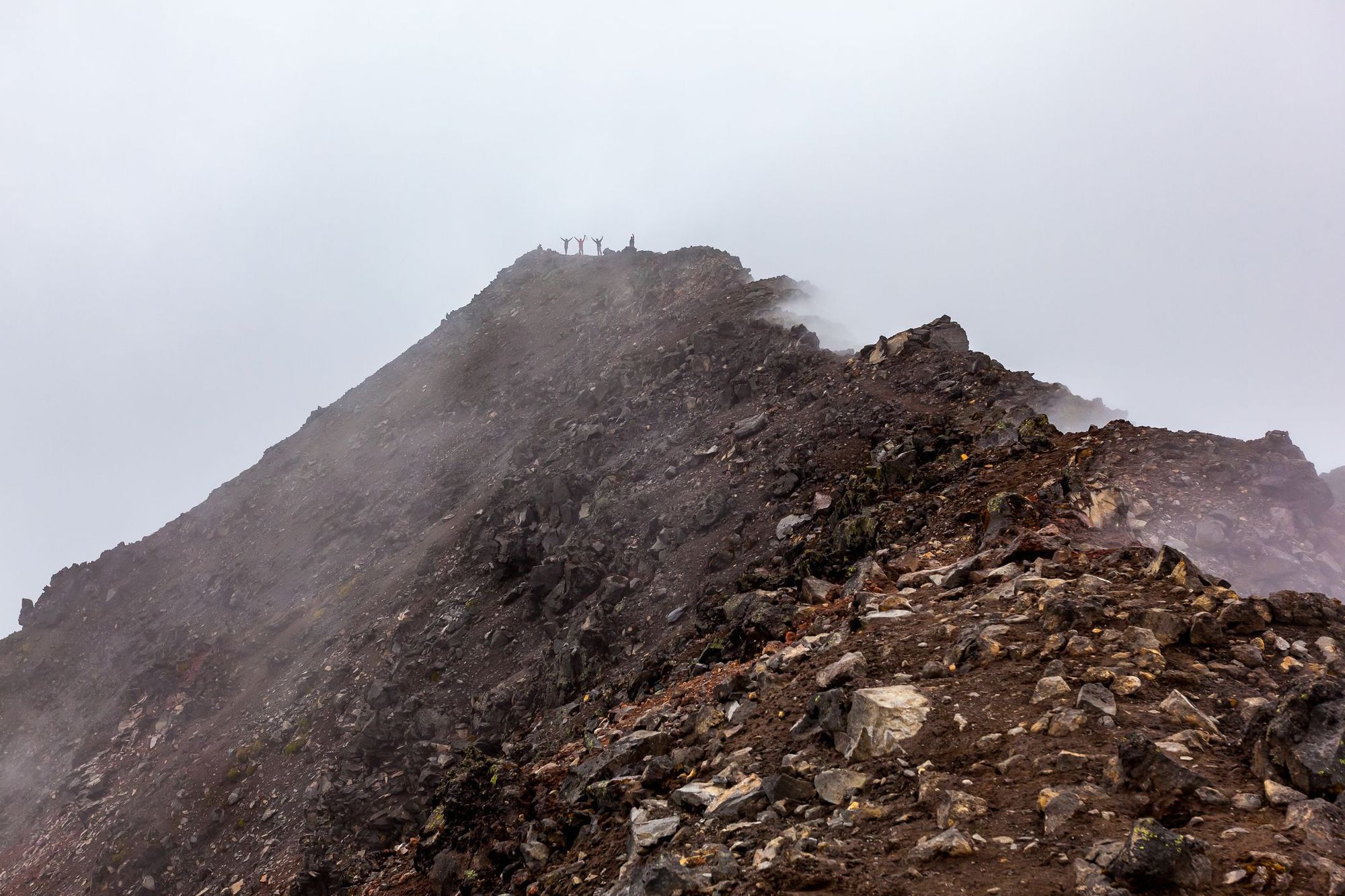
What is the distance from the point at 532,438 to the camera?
112 feet

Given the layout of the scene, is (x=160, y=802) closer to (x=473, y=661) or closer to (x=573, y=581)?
(x=473, y=661)

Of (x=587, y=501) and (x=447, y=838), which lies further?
(x=587, y=501)

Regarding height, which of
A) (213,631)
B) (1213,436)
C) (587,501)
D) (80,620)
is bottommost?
(1213,436)

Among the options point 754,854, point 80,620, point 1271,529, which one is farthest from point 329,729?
point 80,620

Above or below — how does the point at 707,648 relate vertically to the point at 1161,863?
below

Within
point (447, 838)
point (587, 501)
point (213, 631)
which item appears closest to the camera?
point (447, 838)

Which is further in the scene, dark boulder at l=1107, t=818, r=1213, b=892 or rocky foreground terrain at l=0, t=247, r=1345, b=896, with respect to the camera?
rocky foreground terrain at l=0, t=247, r=1345, b=896

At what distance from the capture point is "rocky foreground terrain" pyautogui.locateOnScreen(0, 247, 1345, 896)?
6117 millimetres

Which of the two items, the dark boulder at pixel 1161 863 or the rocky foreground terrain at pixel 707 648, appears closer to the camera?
the dark boulder at pixel 1161 863

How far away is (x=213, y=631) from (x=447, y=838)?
29.0 metres

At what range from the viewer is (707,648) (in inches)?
557

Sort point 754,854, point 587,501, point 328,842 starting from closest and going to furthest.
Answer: point 754,854 < point 328,842 < point 587,501

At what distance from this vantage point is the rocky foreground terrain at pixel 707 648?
6117 millimetres

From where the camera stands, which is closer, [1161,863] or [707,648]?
[1161,863]
